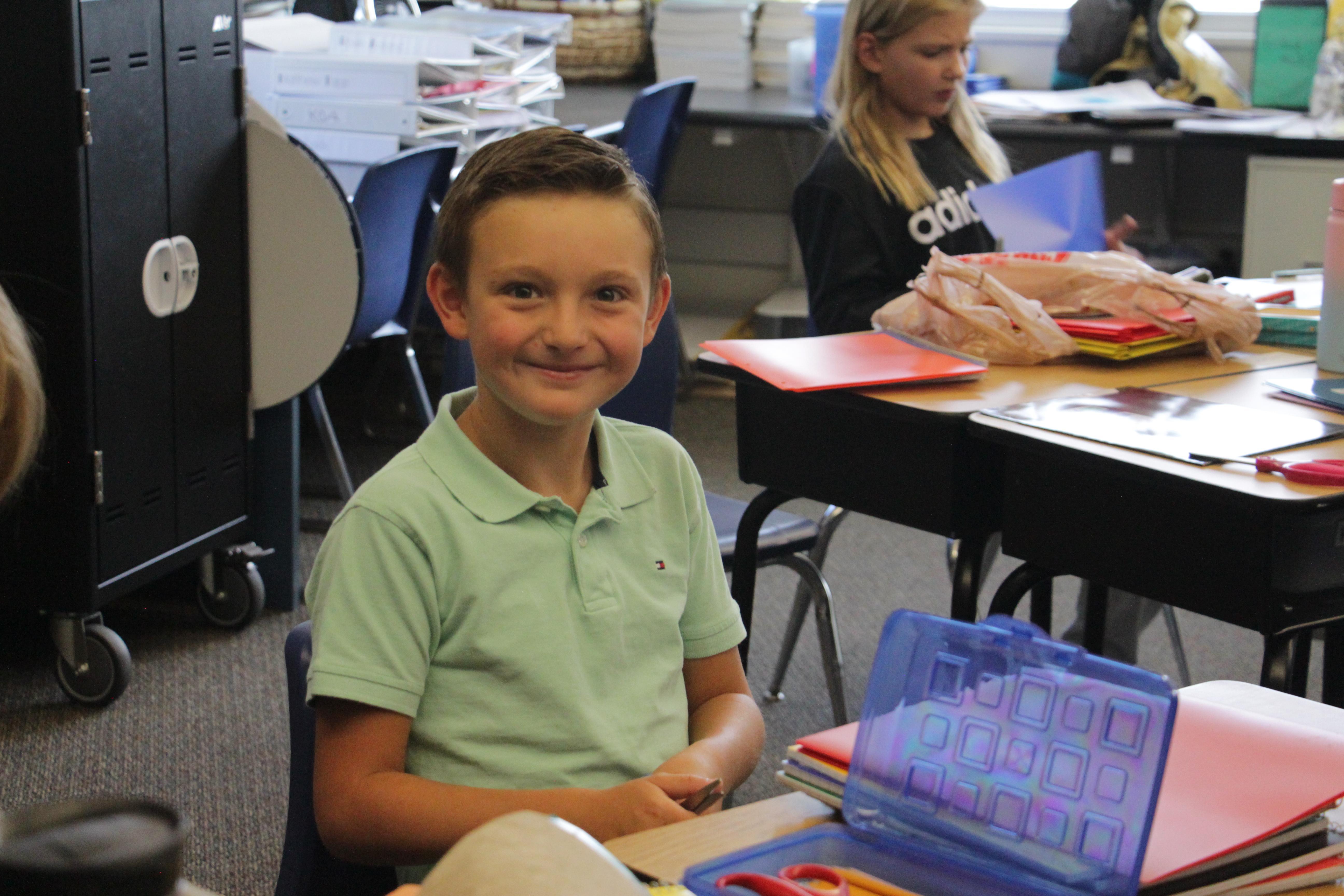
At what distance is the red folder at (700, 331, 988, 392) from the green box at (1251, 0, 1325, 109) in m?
2.39

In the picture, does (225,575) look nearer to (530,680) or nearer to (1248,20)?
(530,680)

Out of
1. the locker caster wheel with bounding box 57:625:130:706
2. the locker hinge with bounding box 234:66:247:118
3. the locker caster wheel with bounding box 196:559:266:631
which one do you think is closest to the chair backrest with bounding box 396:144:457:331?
the locker hinge with bounding box 234:66:247:118

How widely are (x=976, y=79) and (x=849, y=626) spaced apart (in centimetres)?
195

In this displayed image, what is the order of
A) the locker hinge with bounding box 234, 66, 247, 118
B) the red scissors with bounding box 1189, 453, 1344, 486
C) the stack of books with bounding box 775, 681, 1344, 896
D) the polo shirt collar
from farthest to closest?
1. the locker hinge with bounding box 234, 66, 247, 118
2. the red scissors with bounding box 1189, 453, 1344, 486
3. the polo shirt collar
4. the stack of books with bounding box 775, 681, 1344, 896

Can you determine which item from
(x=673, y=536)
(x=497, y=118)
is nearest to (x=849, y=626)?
(x=497, y=118)

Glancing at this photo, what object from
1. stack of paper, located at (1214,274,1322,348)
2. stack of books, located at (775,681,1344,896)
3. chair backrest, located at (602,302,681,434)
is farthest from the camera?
chair backrest, located at (602,302,681,434)

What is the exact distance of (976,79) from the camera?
4.05m

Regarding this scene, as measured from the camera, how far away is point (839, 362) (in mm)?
1619

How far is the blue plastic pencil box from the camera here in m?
0.71

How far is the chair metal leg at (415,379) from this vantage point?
3178mm

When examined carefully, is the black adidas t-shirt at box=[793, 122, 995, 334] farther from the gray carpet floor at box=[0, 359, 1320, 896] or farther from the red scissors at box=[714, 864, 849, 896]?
the red scissors at box=[714, 864, 849, 896]

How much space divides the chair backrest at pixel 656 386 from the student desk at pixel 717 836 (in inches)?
42.8

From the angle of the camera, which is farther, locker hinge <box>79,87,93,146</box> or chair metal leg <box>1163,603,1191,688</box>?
chair metal leg <box>1163,603,1191,688</box>

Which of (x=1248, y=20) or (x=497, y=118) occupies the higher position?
(x=1248, y=20)
